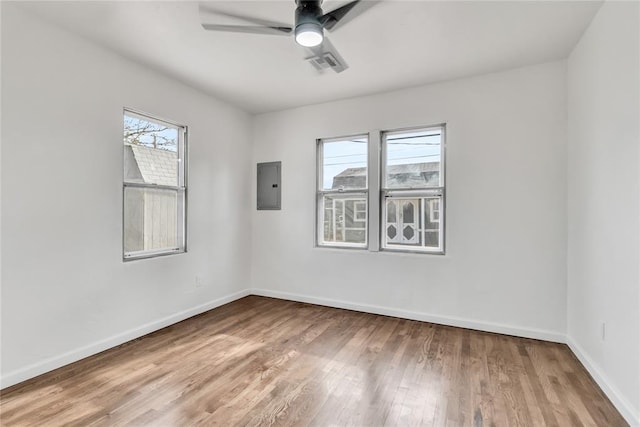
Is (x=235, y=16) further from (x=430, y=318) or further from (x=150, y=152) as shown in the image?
(x=430, y=318)

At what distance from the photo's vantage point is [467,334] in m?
3.05

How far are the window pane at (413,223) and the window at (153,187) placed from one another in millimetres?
2429

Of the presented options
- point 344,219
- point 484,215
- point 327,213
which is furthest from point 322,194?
point 484,215

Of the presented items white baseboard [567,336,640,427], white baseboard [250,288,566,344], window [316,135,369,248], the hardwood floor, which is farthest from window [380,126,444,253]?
white baseboard [567,336,640,427]

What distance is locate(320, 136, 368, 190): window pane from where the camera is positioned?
3.86 meters

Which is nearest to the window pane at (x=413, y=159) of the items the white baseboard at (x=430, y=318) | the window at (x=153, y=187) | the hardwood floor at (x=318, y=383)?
the white baseboard at (x=430, y=318)

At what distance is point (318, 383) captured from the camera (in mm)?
2150

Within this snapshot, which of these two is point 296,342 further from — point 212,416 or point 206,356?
point 212,416

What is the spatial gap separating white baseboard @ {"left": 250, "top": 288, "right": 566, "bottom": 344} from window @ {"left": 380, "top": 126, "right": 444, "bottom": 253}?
0.74 meters

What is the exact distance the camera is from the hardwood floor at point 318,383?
1794mm

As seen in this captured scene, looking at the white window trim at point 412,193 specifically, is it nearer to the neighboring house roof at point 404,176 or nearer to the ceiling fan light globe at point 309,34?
the neighboring house roof at point 404,176

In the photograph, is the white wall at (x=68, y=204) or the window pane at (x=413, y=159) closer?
the white wall at (x=68, y=204)

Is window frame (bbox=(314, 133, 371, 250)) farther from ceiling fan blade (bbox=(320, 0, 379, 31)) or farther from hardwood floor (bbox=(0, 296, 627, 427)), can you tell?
ceiling fan blade (bbox=(320, 0, 379, 31))

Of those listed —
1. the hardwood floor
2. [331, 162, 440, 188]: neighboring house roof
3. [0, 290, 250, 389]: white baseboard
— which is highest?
[331, 162, 440, 188]: neighboring house roof
